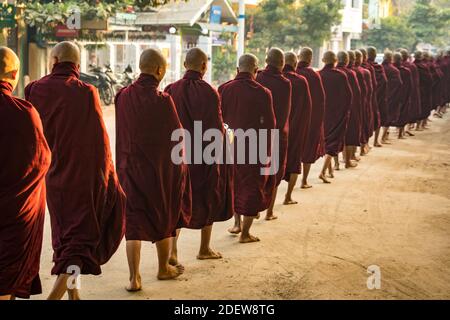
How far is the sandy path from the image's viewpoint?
537 cm

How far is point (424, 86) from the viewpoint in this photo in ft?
55.2

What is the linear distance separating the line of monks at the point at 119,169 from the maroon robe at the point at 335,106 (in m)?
2.78

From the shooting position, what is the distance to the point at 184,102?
19.1 ft

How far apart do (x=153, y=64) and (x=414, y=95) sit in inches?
445

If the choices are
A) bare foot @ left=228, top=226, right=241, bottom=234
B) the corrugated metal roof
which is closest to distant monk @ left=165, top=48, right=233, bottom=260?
bare foot @ left=228, top=226, right=241, bottom=234

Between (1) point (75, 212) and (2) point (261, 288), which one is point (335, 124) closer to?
(2) point (261, 288)

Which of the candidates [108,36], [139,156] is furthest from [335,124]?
[108,36]

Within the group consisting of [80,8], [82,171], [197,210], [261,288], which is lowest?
[261,288]

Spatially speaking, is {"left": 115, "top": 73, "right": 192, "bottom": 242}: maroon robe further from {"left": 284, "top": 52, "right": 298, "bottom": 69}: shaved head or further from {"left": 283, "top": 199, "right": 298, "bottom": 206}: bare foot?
{"left": 283, "top": 199, "right": 298, "bottom": 206}: bare foot

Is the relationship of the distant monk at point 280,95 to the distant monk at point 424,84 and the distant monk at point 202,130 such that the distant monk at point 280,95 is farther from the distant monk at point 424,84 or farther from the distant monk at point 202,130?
the distant monk at point 424,84

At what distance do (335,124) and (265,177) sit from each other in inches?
151

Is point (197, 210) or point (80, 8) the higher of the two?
point (80, 8)

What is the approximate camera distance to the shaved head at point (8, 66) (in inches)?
161

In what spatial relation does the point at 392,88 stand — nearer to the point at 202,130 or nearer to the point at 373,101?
the point at 373,101
